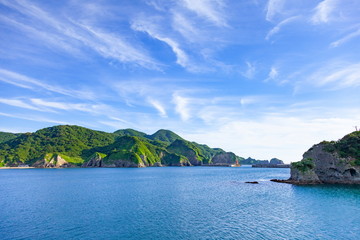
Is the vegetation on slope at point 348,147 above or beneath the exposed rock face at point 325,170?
above

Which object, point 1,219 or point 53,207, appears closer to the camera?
point 1,219

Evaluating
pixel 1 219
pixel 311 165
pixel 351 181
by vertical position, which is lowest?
pixel 1 219

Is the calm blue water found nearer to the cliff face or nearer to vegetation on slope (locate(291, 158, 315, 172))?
vegetation on slope (locate(291, 158, 315, 172))

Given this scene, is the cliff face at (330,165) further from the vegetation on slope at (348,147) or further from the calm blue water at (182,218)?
the calm blue water at (182,218)

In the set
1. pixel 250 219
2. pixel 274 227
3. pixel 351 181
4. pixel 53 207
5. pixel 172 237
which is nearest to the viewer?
pixel 172 237

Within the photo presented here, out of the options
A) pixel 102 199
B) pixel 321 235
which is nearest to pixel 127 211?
pixel 102 199

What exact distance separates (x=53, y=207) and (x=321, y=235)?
57.8 metres

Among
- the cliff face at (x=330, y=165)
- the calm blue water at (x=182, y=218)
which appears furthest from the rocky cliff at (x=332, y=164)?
the calm blue water at (x=182, y=218)

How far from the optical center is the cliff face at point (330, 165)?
3863 inches

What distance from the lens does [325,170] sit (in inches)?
4109

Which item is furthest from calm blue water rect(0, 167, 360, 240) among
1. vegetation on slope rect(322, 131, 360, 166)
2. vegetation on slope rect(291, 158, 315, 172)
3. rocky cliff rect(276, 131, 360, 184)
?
vegetation on slope rect(322, 131, 360, 166)

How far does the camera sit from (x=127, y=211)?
51.1 meters

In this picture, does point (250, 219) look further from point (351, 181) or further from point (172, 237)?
point (351, 181)

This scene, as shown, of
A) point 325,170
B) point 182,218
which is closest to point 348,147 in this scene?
point 325,170
